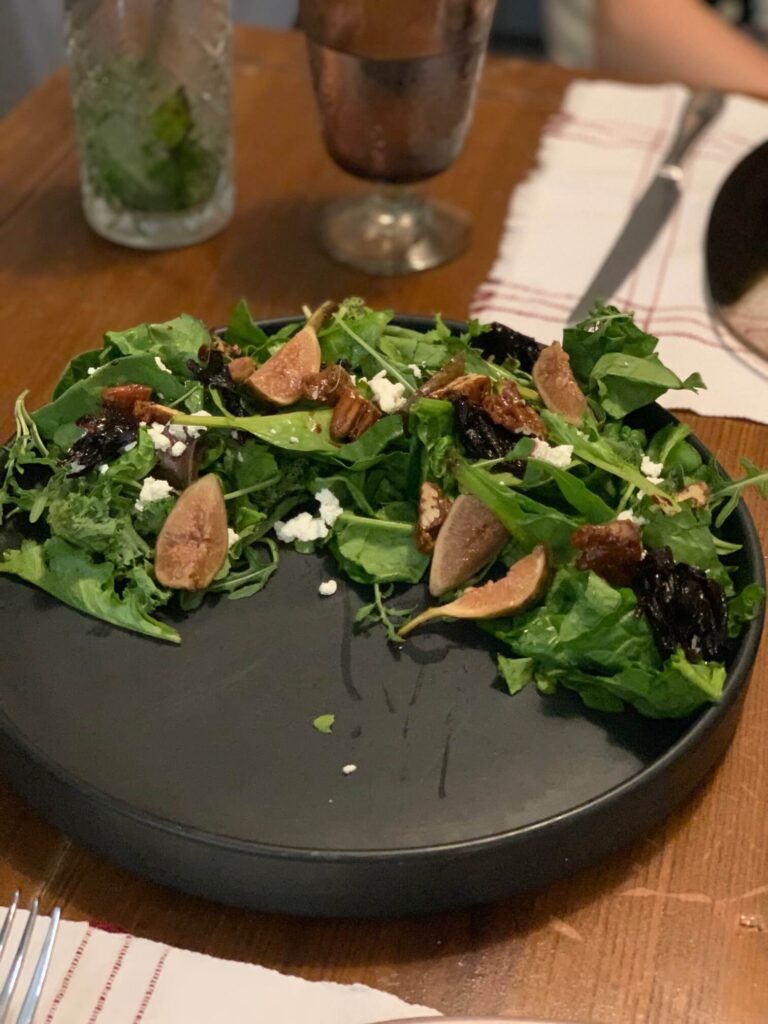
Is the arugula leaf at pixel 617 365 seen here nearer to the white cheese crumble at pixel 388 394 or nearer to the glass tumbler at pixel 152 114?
the white cheese crumble at pixel 388 394

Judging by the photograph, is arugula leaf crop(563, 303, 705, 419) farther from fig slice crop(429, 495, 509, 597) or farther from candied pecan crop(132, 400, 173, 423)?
candied pecan crop(132, 400, 173, 423)

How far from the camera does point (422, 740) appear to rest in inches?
29.0

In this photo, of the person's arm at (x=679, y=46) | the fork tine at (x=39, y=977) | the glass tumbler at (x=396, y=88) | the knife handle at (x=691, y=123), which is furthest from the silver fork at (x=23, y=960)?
the person's arm at (x=679, y=46)

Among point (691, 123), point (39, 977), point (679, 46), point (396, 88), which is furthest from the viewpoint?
point (679, 46)

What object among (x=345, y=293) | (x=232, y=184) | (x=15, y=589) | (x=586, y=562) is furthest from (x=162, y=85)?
(x=586, y=562)

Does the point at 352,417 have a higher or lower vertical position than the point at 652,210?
higher

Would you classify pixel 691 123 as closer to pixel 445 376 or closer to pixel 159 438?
pixel 445 376

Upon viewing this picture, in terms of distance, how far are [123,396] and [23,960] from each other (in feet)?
1.55

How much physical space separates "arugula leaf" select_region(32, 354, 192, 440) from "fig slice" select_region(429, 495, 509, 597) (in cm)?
29

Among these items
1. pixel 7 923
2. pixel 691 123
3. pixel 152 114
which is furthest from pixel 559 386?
pixel 691 123

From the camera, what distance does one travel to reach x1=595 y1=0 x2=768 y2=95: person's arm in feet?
6.26

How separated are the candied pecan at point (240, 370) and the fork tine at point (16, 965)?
480 mm

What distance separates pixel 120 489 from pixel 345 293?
579mm

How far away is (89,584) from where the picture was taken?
0.83 m
